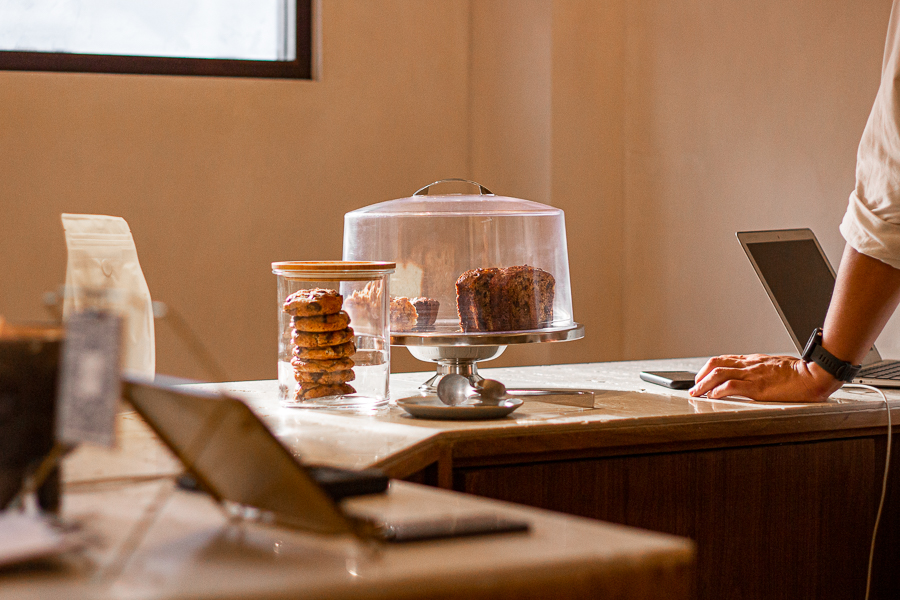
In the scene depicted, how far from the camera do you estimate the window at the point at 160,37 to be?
3.01 m

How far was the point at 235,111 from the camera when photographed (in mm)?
3139

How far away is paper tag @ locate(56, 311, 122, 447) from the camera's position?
59 cm

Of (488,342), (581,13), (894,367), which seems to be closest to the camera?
(488,342)

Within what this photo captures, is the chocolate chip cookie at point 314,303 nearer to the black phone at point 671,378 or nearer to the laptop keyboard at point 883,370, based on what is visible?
the black phone at point 671,378

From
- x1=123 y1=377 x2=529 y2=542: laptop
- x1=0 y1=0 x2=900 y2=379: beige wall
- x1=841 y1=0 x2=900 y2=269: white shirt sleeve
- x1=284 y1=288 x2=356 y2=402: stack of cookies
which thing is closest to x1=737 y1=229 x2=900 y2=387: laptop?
x1=841 y1=0 x2=900 y2=269: white shirt sleeve

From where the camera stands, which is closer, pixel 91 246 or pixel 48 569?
pixel 48 569

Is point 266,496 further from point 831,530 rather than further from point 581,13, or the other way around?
point 581,13

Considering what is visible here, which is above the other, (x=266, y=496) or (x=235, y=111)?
(x=235, y=111)

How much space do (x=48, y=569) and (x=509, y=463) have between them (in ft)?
2.44

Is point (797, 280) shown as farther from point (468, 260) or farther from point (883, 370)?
point (468, 260)

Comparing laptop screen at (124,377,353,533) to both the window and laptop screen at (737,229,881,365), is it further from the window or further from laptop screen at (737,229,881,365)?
the window

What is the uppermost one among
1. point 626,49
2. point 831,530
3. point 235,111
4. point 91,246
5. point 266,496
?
point 626,49

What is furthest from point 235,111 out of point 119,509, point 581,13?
point 119,509

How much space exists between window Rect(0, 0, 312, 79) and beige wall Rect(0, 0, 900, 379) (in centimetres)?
9
